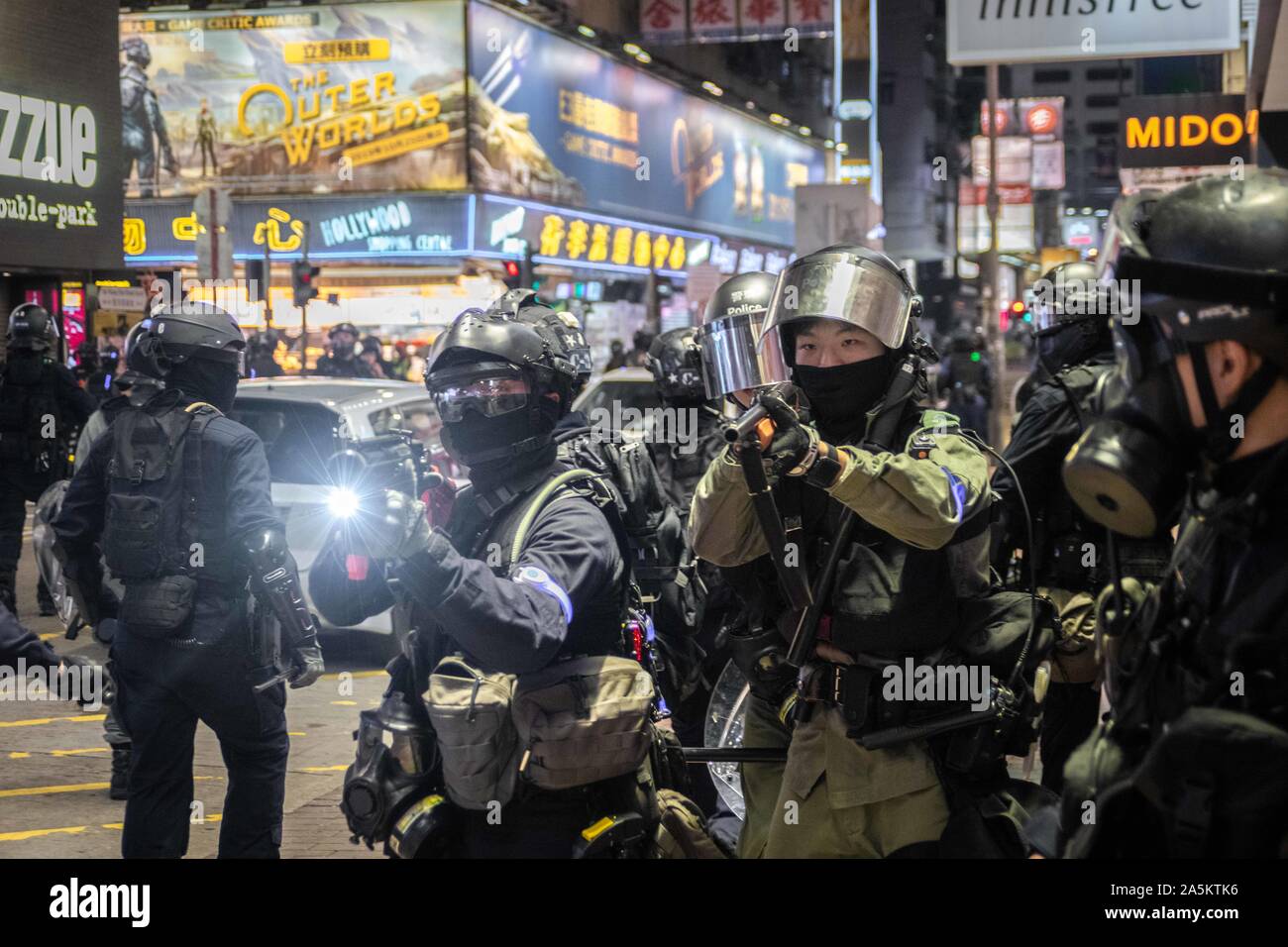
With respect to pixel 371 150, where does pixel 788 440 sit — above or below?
below

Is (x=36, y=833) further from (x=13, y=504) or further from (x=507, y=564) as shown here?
(x=13, y=504)

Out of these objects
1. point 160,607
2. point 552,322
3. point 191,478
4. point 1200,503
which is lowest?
point 160,607

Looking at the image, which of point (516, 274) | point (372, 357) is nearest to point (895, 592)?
point (372, 357)

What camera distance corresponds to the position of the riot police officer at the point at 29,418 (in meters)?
10.2

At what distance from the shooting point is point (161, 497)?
16.6ft

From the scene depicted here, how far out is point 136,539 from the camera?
5027mm

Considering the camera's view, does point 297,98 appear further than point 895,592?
Yes

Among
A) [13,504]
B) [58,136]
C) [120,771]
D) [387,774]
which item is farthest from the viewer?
[58,136]

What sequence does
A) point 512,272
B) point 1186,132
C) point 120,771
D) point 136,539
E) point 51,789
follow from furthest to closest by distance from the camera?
point 512,272 → point 1186,132 → point 51,789 → point 120,771 → point 136,539

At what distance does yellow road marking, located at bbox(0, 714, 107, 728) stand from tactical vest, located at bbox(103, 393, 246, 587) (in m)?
3.57

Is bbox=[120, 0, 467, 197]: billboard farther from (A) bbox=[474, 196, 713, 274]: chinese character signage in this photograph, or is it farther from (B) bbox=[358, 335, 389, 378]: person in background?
(B) bbox=[358, 335, 389, 378]: person in background

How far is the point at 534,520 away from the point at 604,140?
100 feet

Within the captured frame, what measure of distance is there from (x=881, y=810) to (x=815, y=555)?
1.97ft
